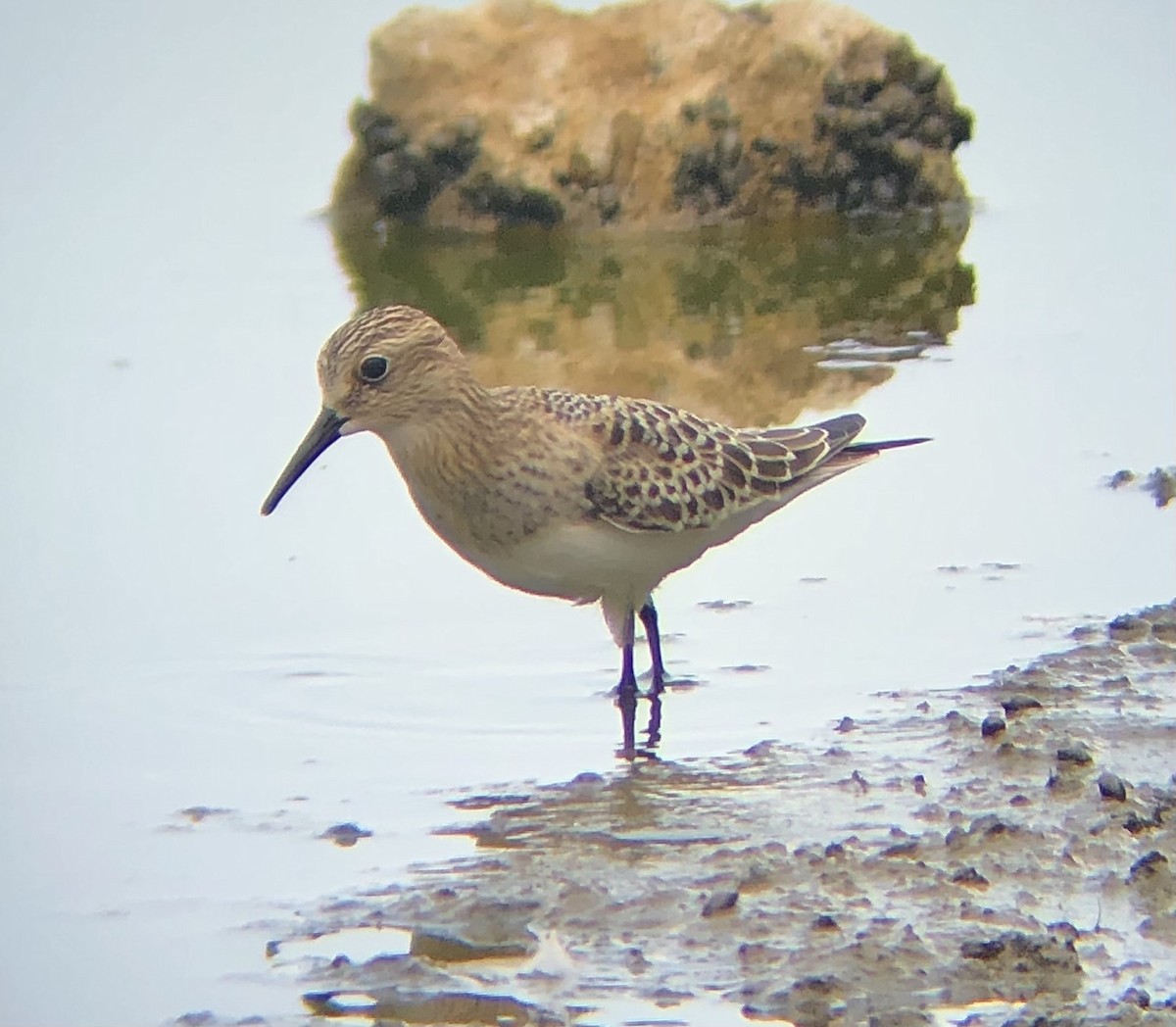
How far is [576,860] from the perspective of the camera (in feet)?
17.9

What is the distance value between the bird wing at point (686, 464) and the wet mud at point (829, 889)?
3.01 feet

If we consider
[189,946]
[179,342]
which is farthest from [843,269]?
[189,946]

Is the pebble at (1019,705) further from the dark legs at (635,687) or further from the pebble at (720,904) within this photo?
the pebble at (720,904)

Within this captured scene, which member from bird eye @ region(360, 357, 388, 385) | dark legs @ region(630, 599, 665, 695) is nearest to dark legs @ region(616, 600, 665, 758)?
dark legs @ region(630, 599, 665, 695)

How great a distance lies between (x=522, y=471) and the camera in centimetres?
668

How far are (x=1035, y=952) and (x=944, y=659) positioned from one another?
247 centimetres

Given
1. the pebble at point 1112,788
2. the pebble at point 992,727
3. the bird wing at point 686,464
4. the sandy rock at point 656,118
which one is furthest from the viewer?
the sandy rock at point 656,118

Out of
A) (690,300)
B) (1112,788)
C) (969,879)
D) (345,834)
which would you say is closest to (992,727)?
(1112,788)

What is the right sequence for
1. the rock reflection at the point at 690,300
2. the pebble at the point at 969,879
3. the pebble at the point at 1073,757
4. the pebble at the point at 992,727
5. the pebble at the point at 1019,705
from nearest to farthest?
1. the pebble at the point at 969,879
2. the pebble at the point at 1073,757
3. the pebble at the point at 992,727
4. the pebble at the point at 1019,705
5. the rock reflection at the point at 690,300

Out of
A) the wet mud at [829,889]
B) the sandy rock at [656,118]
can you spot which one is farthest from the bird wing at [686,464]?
the sandy rock at [656,118]

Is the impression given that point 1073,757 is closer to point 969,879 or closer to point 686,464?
point 969,879

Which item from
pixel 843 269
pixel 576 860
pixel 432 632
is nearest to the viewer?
pixel 576 860

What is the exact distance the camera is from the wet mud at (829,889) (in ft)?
15.0

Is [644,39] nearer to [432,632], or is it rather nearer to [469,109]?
[469,109]
